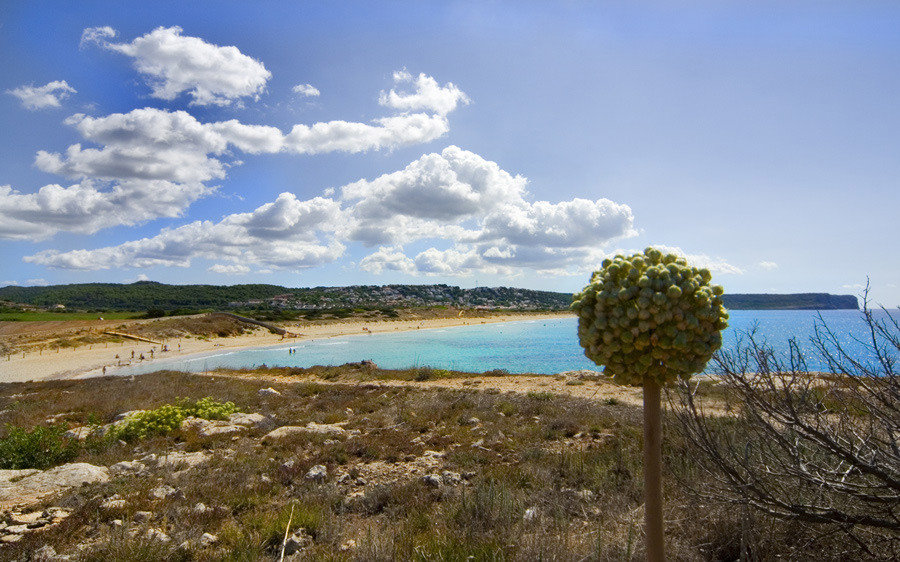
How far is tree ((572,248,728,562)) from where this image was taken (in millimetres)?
1904

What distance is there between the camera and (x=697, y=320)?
2.04 m

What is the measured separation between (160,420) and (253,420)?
2.06 m

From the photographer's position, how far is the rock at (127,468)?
7.34 meters

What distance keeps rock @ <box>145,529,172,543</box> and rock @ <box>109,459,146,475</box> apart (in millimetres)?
3216

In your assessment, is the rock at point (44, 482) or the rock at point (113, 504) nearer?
the rock at point (113, 504)

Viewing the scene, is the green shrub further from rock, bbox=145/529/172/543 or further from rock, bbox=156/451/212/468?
rock, bbox=145/529/172/543

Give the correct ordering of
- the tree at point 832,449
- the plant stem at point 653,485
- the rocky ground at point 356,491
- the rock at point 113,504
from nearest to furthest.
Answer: the plant stem at point 653,485 < the tree at point 832,449 < the rocky ground at point 356,491 < the rock at point 113,504

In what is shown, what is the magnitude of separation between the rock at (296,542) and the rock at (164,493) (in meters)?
2.25

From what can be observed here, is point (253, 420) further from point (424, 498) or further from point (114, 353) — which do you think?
point (114, 353)

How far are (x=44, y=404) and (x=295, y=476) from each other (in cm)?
1527

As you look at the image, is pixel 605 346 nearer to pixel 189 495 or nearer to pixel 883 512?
pixel 883 512

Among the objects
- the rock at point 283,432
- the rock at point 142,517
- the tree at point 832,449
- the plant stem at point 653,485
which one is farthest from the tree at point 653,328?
the rock at point 283,432

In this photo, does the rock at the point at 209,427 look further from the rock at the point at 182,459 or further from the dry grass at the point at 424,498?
the rock at the point at 182,459

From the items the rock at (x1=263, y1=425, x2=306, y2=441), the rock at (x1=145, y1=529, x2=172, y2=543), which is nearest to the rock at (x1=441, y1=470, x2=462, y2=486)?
the rock at (x1=145, y1=529, x2=172, y2=543)
